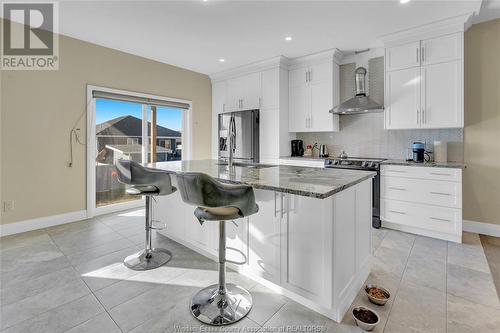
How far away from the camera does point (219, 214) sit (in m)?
1.66

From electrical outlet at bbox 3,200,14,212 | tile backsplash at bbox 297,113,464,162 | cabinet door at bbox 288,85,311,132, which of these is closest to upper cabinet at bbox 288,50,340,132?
cabinet door at bbox 288,85,311,132

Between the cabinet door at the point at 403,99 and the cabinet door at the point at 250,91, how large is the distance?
2190mm

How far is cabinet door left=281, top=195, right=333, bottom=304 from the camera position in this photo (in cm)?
164

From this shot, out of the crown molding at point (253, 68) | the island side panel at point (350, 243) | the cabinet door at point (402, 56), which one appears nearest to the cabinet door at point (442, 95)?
the cabinet door at point (402, 56)

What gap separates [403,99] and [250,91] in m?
2.61

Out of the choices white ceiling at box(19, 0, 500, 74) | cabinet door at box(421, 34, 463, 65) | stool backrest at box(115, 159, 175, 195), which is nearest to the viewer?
stool backrest at box(115, 159, 175, 195)

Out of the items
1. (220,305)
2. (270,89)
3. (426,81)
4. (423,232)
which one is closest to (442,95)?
(426,81)

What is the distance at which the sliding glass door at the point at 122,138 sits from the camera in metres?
4.20

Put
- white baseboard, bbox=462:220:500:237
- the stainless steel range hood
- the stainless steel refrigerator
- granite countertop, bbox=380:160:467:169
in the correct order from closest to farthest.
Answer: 1. granite countertop, bbox=380:160:467:169
2. white baseboard, bbox=462:220:500:237
3. the stainless steel range hood
4. the stainless steel refrigerator

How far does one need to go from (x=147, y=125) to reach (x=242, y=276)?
3562mm

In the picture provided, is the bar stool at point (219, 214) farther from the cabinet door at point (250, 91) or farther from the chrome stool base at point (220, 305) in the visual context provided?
the cabinet door at point (250, 91)

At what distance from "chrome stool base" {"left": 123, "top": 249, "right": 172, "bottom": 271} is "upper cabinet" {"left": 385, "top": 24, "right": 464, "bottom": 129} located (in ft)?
11.4

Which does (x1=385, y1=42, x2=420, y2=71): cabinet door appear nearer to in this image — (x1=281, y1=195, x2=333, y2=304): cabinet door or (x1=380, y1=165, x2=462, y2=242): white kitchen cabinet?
(x1=380, y1=165, x2=462, y2=242): white kitchen cabinet

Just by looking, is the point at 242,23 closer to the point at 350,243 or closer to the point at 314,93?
the point at 314,93
